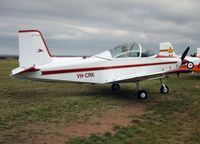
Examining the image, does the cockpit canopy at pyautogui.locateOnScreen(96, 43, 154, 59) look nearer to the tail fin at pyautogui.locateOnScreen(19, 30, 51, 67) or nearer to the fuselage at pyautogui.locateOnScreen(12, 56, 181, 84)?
the fuselage at pyautogui.locateOnScreen(12, 56, 181, 84)

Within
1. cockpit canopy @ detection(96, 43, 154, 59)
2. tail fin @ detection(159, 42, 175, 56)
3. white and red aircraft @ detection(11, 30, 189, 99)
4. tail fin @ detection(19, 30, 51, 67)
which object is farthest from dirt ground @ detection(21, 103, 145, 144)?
tail fin @ detection(159, 42, 175, 56)

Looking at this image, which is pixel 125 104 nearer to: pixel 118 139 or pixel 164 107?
pixel 164 107

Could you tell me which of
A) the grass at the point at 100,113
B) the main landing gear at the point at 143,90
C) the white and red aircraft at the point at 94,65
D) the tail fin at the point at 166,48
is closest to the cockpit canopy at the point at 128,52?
the white and red aircraft at the point at 94,65

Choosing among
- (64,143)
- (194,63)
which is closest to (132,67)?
(64,143)

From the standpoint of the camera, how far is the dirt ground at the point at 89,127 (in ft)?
18.8

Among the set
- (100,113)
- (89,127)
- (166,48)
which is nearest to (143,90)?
(100,113)

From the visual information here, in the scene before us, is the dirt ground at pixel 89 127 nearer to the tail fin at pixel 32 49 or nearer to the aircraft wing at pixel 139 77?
the aircraft wing at pixel 139 77

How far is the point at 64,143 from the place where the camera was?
5.48 metres

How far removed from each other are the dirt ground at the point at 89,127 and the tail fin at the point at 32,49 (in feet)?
12.7

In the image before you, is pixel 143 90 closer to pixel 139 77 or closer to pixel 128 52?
pixel 139 77

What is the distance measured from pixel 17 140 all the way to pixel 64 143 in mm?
964

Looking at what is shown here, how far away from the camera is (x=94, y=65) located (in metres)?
11.3

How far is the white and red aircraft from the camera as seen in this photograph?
10.8 metres

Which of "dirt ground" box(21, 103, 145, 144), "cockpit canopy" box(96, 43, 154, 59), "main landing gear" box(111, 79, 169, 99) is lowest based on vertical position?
"dirt ground" box(21, 103, 145, 144)
